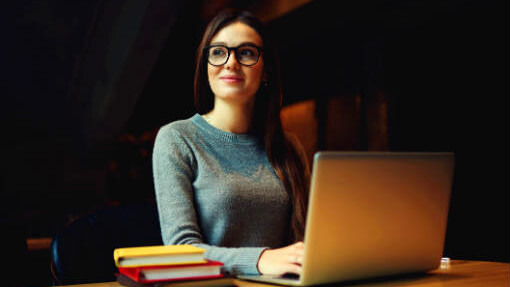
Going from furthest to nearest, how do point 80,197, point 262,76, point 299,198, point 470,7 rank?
point 80,197 → point 470,7 → point 262,76 → point 299,198

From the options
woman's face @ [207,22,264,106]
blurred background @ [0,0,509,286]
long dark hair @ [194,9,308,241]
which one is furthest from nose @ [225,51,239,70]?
blurred background @ [0,0,509,286]

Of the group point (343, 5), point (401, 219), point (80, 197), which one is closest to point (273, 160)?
point (401, 219)

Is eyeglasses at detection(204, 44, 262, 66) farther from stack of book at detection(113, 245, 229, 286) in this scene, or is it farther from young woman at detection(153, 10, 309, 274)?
stack of book at detection(113, 245, 229, 286)

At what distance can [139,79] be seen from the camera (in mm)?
4910

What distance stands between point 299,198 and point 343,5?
3.11m

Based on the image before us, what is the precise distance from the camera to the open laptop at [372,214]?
0.91 m

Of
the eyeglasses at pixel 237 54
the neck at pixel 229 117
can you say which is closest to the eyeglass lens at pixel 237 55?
the eyeglasses at pixel 237 54

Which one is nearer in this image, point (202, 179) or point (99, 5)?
point (202, 179)

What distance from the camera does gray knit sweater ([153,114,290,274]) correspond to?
142 cm

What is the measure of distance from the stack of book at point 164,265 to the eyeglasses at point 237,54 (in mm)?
791

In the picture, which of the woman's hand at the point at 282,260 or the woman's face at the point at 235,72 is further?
the woman's face at the point at 235,72

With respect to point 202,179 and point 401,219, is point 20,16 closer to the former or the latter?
point 202,179

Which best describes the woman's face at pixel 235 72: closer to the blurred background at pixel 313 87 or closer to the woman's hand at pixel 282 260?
the woman's hand at pixel 282 260

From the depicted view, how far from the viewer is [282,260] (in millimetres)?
1084
